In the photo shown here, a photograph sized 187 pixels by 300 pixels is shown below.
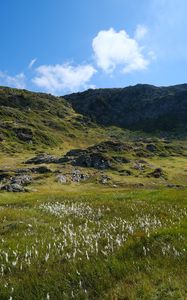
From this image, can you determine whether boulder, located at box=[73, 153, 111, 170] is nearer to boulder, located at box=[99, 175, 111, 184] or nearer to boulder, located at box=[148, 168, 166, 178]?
boulder, located at box=[148, 168, 166, 178]

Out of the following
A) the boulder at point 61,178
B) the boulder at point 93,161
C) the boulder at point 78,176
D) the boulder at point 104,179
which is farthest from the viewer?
the boulder at point 93,161

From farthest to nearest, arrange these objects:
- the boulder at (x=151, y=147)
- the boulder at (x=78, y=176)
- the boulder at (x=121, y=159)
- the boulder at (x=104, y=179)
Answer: the boulder at (x=151, y=147)
the boulder at (x=121, y=159)
the boulder at (x=78, y=176)
the boulder at (x=104, y=179)

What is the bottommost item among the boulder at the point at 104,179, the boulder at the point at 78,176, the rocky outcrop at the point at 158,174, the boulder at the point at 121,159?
the rocky outcrop at the point at 158,174

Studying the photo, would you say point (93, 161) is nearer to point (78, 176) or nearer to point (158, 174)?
point (78, 176)

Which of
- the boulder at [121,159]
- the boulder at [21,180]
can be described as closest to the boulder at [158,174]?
the boulder at [121,159]

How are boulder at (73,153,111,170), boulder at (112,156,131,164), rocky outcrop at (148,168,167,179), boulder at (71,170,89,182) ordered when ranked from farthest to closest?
boulder at (112,156,131,164) < boulder at (73,153,111,170) < rocky outcrop at (148,168,167,179) < boulder at (71,170,89,182)

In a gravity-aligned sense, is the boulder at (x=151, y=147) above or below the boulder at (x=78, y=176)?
above

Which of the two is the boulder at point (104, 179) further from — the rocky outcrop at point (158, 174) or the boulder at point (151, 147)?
the boulder at point (151, 147)

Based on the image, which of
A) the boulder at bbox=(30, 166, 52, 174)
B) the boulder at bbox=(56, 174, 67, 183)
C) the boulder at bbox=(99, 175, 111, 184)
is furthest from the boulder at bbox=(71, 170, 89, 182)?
the boulder at bbox=(30, 166, 52, 174)

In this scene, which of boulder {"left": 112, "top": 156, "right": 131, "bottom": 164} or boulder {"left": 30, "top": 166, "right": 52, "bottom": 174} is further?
boulder {"left": 112, "top": 156, "right": 131, "bottom": 164}

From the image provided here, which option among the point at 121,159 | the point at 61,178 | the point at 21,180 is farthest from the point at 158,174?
the point at 21,180

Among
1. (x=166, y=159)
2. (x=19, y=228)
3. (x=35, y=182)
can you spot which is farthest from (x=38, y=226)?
(x=166, y=159)

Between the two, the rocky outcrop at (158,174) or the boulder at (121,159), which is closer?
the rocky outcrop at (158,174)

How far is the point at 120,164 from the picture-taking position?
479ft
